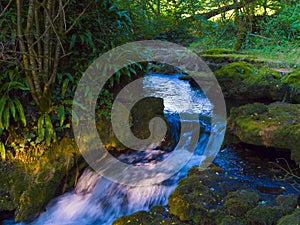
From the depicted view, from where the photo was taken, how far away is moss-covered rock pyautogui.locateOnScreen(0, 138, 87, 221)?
3.85 meters

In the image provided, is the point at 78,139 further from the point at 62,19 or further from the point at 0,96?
the point at 62,19

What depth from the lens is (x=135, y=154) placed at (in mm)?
4590

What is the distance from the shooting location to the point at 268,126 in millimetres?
4094

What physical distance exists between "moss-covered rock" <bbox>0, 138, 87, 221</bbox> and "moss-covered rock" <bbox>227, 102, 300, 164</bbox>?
2.35 m

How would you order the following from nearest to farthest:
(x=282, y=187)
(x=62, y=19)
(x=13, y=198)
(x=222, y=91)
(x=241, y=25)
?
1. (x=282, y=187)
2. (x=13, y=198)
3. (x=62, y=19)
4. (x=222, y=91)
5. (x=241, y=25)

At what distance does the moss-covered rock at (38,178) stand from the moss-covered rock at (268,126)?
2354mm

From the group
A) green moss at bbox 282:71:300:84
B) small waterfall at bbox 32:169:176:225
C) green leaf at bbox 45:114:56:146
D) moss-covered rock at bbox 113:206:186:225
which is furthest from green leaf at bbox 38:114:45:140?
green moss at bbox 282:71:300:84

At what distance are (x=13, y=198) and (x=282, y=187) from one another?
3.38 meters

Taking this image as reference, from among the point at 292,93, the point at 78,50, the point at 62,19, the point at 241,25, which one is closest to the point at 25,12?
the point at 62,19

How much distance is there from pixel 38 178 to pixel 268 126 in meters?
3.19

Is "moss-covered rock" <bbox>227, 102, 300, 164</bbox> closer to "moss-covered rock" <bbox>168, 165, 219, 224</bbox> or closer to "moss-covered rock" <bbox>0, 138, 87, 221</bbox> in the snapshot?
"moss-covered rock" <bbox>168, 165, 219, 224</bbox>

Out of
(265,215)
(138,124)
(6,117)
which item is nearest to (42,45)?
(6,117)

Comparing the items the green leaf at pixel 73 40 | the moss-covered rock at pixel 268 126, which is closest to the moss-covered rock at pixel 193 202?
the moss-covered rock at pixel 268 126

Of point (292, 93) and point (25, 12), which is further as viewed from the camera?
point (292, 93)
